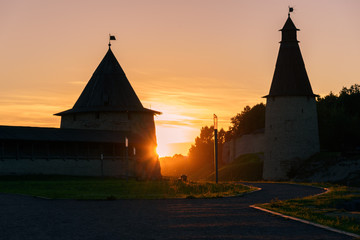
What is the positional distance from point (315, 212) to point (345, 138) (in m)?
54.1

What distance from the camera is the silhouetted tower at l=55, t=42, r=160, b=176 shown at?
198 feet

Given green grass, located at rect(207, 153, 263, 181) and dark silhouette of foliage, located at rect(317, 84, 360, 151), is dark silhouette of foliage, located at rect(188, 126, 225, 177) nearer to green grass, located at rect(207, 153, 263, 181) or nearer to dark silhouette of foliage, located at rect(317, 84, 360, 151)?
green grass, located at rect(207, 153, 263, 181)

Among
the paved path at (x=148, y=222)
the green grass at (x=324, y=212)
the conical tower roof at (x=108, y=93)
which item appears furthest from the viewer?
the conical tower roof at (x=108, y=93)

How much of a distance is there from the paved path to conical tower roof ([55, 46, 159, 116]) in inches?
1738

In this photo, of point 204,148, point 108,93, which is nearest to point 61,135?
point 108,93

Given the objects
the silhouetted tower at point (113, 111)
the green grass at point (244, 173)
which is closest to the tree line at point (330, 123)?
the green grass at point (244, 173)

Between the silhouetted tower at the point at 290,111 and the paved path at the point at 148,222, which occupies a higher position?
the silhouetted tower at the point at 290,111

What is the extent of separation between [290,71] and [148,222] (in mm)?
47680

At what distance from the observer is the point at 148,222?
12.7 m

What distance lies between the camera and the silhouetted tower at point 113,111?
60469mm

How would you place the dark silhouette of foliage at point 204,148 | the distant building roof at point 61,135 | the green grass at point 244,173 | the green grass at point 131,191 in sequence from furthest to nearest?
1. the dark silhouette of foliage at point 204,148
2. the green grass at point 244,173
3. the distant building roof at point 61,135
4. the green grass at point 131,191

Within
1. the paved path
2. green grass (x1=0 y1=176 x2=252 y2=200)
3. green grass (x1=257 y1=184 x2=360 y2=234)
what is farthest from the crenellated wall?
the paved path

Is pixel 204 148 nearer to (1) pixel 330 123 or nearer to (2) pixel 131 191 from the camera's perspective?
(1) pixel 330 123

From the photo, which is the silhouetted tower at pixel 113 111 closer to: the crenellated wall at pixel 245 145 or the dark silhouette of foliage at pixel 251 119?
the crenellated wall at pixel 245 145
